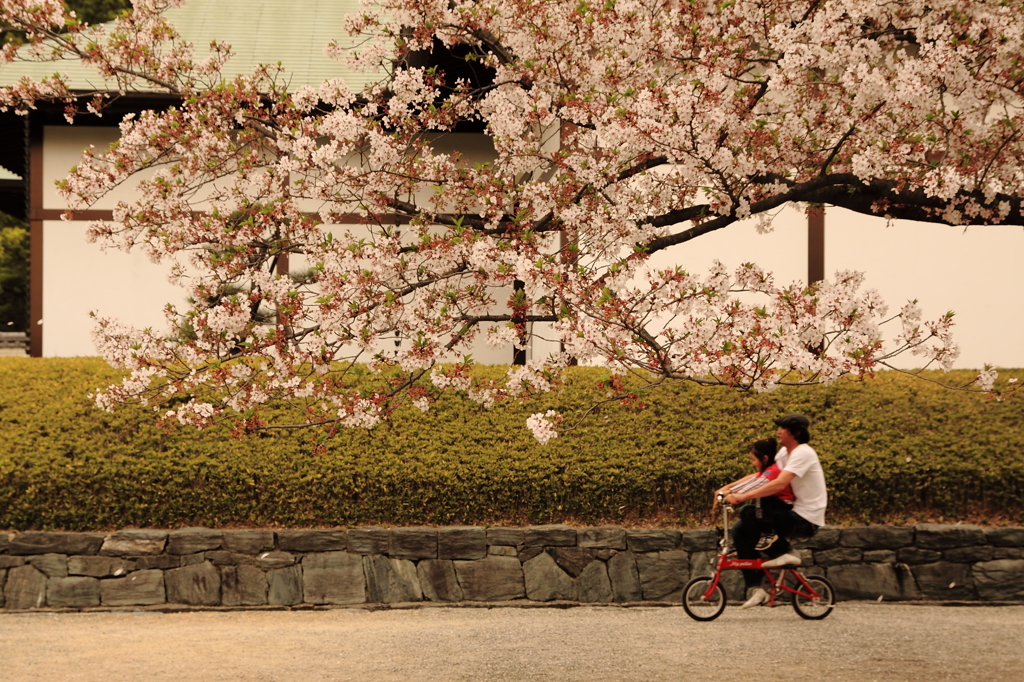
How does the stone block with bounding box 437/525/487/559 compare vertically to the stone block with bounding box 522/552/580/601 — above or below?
above

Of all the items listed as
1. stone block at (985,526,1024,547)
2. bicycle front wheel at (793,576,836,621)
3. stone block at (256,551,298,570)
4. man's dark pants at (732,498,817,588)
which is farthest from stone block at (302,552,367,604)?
stone block at (985,526,1024,547)

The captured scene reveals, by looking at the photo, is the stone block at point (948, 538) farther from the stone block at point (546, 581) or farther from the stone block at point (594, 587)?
the stone block at point (546, 581)

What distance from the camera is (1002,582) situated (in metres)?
8.73

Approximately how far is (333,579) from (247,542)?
0.91 m

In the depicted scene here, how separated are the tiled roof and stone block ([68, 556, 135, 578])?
8.33 m

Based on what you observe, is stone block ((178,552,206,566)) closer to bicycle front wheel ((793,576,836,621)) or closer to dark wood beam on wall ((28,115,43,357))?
bicycle front wheel ((793,576,836,621))

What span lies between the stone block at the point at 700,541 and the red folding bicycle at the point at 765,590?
877 millimetres

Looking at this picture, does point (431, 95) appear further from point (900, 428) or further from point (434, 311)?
point (900, 428)

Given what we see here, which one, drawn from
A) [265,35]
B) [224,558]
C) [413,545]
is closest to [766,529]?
[413,545]

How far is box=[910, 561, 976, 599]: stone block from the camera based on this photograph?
8.73 m

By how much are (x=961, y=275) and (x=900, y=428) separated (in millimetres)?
3437

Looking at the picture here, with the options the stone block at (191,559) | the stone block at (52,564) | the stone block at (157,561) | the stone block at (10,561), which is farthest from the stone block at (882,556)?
the stone block at (10,561)

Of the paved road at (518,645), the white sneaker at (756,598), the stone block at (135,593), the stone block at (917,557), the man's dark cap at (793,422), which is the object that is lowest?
the paved road at (518,645)

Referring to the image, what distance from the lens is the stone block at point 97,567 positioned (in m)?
8.67
